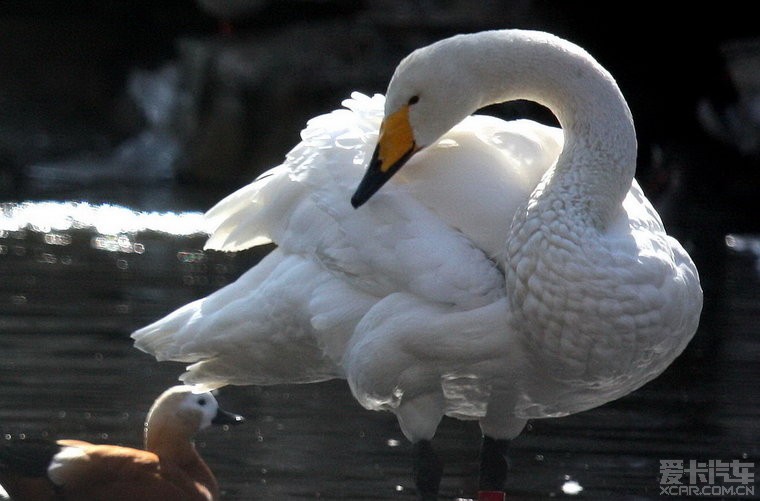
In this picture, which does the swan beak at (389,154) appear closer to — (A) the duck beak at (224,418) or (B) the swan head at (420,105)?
(B) the swan head at (420,105)

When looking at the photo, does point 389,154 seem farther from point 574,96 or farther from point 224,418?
point 224,418

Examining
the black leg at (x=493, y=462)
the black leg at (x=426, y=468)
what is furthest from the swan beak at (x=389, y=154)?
the black leg at (x=493, y=462)

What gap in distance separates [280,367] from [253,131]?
9.76m

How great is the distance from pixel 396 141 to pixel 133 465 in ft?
6.09

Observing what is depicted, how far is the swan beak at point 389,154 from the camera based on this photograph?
12.9 feet

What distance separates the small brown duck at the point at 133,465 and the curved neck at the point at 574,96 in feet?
6.56

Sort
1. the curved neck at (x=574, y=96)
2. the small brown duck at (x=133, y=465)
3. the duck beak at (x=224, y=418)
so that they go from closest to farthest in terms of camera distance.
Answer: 1. the curved neck at (x=574, y=96)
2. the small brown duck at (x=133, y=465)
3. the duck beak at (x=224, y=418)

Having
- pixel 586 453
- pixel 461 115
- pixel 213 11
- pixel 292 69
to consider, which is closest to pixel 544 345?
pixel 461 115

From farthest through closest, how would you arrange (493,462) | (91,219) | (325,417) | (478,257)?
(91,219), (325,417), (493,462), (478,257)

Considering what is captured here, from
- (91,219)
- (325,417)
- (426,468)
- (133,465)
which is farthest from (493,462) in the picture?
(91,219)

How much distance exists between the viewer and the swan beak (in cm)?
395

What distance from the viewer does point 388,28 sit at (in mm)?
14078

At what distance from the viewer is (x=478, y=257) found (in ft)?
12.7

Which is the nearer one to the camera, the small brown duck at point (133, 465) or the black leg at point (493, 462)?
the black leg at point (493, 462)
